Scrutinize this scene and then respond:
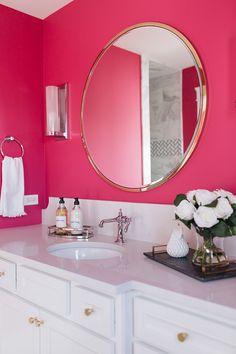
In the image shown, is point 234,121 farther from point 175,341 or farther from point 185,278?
point 175,341

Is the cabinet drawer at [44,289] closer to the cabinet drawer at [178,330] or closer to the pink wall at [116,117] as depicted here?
the cabinet drawer at [178,330]

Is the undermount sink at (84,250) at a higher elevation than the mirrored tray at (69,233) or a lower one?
lower

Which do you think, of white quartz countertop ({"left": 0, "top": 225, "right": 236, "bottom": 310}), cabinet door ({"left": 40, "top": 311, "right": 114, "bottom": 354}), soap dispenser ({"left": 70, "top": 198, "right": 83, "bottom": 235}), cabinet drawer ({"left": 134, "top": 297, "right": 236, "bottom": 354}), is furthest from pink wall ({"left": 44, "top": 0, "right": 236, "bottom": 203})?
cabinet door ({"left": 40, "top": 311, "right": 114, "bottom": 354})

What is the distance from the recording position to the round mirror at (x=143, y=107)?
5.32 ft

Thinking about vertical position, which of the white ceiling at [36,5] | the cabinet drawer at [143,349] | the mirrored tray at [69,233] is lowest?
the cabinet drawer at [143,349]

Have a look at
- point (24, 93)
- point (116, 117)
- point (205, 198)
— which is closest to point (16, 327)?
point (205, 198)

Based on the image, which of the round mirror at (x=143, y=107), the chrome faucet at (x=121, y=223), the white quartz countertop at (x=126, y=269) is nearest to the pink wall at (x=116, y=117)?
the round mirror at (x=143, y=107)

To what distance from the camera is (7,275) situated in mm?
1646

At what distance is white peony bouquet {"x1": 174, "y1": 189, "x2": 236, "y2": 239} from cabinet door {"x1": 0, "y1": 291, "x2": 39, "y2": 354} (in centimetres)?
80

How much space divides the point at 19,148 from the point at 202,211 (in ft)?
5.10

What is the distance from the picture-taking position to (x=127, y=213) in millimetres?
1885

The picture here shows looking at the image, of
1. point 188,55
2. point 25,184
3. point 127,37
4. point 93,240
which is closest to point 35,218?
point 25,184

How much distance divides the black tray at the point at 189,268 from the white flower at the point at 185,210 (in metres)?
0.18

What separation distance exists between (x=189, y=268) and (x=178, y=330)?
25 cm
